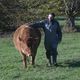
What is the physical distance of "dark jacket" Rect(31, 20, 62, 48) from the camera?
42.6ft

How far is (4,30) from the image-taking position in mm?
31250

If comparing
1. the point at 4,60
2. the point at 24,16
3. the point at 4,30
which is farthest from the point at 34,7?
the point at 4,60

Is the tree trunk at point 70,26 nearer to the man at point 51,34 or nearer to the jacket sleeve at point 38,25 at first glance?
the man at point 51,34

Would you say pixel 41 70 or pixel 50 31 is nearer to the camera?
pixel 41 70

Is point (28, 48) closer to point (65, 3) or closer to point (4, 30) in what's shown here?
point (4, 30)

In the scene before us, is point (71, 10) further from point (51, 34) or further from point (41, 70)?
point (41, 70)

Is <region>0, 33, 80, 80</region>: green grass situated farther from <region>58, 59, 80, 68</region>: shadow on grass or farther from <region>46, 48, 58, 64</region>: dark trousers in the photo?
<region>46, 48, 58, 64</region>: dark trousers

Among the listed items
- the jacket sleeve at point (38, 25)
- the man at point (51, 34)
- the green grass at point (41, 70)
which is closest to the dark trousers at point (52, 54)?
the man at point (51, 34)

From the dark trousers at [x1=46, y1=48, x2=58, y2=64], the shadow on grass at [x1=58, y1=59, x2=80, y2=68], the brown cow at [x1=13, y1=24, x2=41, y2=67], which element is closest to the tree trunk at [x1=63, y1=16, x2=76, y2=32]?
the shadow on grass at [x1=58, y1=59, x2=80, y2=68]

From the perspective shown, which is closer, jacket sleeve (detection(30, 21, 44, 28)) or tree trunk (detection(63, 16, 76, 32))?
jacket sleeve (detection(30, 21, 44, 28))

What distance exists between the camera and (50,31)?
1302 centimetres

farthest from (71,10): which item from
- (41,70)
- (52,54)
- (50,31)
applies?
(41,70)

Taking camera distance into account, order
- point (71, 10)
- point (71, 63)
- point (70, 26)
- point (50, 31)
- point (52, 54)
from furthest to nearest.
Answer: point (71, 10) → point (70, 26) → point (71, 63) → point (52, 54) → point (50, 31)

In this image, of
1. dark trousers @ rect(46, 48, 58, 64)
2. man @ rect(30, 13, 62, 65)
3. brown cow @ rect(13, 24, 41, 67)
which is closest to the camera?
brown cow @ rect(13, 24, 41, 67)
